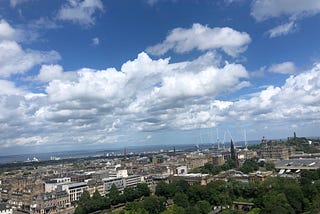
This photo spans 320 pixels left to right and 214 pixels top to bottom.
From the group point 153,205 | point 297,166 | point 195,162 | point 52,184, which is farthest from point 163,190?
point 195,162

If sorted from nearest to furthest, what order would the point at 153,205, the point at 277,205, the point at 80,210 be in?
1. the point at 277,205
2. the point at 153,205
3. the point at 80,210

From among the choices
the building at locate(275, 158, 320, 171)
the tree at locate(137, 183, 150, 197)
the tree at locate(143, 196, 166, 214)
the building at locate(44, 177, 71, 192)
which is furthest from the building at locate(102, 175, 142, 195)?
the building at locate(275, 158, 320, 171)

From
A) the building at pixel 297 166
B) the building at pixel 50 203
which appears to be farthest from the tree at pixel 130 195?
the building at pixel 297 166

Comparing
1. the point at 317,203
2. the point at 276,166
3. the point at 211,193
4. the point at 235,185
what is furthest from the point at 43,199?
the point at 276,166

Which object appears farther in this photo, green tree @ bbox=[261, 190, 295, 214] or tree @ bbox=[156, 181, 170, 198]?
tree @ bbox=[156, 181, 170, 198]

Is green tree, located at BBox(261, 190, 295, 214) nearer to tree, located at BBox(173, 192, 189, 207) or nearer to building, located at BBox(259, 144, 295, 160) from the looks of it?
tree, located at BBox(173, 192, 189, 207)

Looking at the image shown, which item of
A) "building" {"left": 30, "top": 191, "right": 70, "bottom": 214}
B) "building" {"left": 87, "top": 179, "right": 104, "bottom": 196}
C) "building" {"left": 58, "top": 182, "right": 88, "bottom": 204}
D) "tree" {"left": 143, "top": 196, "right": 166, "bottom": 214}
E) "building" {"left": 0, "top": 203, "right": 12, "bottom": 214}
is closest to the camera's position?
"tree" {"left": 143, "top": 196, "right": 166, "bottom": 214}

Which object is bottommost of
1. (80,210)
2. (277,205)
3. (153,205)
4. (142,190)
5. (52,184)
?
(80,210)

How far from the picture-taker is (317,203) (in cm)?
4569

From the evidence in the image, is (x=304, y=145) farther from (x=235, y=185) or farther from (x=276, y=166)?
(x=235, y=185)

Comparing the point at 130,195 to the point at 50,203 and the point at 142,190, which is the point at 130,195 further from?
the point at 50,203

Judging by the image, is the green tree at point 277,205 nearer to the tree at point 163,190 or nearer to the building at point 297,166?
the tree at point 163,190

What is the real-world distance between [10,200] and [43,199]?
73.2ft

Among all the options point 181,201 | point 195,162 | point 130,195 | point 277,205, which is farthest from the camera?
point 195,162
